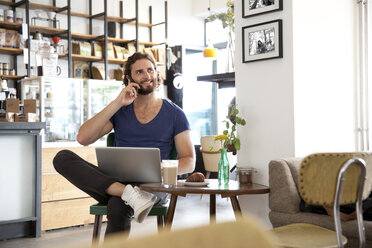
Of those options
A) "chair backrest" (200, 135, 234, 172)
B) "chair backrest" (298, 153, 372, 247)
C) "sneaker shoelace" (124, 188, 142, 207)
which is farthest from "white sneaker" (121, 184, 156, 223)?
"chair backrest" (200, 135, 234, 172)

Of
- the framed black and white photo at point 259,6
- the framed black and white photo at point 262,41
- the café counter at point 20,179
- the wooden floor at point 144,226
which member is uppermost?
the framed black and white photo at point 259,6

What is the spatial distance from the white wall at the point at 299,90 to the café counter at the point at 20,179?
1.80m

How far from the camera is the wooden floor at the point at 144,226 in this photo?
4074 mm

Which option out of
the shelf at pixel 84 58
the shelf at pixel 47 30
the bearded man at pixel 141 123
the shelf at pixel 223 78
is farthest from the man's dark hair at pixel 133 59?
the shelf at pixel 84 58

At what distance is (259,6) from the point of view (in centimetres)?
335

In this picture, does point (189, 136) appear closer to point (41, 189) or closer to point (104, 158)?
point (104, 158)

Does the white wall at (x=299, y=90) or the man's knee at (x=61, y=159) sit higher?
the white wall at (x=299, y=90)

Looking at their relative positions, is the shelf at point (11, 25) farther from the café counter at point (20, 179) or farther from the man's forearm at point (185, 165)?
the man's forearm at point (185, 165)

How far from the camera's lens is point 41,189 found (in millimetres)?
4418

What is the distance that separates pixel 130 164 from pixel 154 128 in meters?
0.39

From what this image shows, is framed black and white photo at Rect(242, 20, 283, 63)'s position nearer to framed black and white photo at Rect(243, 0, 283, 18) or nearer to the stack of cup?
framed black and white photo at Rect(243, 0, 283, 18)

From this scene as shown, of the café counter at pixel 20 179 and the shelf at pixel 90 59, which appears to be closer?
the café counter at pixel 20 179

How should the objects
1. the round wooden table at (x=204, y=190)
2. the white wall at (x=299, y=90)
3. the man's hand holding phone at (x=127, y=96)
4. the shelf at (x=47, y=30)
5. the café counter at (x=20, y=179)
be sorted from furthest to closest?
the shelf at (x=47, y=30) → the café counter at (x=20, y=179) → the white wall at (x=299, y=90) → the man's hand holding phone at (x=127, y=96) → the round wooden table at (x=204, y=190)

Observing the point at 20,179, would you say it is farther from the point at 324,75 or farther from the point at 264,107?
the point at 324,75
